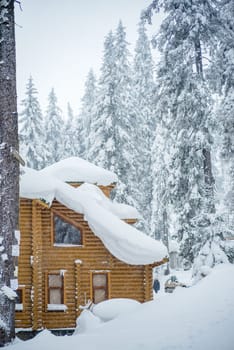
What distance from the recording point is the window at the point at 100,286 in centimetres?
1723

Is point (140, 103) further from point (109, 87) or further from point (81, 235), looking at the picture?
point (81, 235)

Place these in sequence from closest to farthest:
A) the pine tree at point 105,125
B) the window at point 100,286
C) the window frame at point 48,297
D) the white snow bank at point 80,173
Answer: the window frame at point 48,297 < the window at point 100,286 < the white snow bank at point 80,173 < the pine tree at point 105,125

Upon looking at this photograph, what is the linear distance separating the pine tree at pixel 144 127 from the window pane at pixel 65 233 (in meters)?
15.7

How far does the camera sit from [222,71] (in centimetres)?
1602

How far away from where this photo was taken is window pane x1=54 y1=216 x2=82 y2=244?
56.7 feet

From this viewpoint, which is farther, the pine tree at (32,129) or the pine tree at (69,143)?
the pine tree at (69,143)

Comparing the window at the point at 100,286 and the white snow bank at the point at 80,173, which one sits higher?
the white snow bank at the point at 80,173

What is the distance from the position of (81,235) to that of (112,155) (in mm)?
12591

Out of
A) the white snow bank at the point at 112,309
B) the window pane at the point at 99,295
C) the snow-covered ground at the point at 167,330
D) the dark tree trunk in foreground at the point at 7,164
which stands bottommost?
the window pane at the point at 99,295

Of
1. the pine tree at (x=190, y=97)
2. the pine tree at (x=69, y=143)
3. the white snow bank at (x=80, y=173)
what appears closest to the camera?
the pine tree at (x=190, y=97)

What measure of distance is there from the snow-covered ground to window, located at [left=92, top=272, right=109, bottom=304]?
902cm

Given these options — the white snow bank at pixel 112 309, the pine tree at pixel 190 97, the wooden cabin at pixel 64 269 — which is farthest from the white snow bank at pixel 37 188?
the white snow bank at pixel 112 309

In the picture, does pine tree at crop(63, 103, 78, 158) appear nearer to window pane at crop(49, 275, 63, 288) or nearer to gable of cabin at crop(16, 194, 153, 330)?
gable of cabin at crop(16, 194, 153, 330)

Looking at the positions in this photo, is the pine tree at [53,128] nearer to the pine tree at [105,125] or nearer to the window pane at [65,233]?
→ the pine tree at [105,125]
